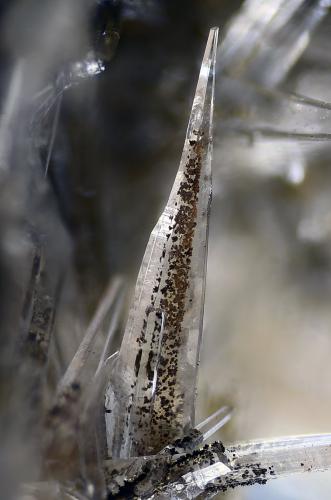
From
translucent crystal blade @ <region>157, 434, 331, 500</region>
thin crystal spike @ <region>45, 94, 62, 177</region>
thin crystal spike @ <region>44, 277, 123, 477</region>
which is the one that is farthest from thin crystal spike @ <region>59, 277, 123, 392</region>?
thin crystal spike @ <region>45, 94, 62, 177</region>

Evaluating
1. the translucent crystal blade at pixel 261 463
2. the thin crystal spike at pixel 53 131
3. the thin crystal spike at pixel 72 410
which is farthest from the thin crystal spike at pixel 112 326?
the thin crystal spike at pixel 53 131

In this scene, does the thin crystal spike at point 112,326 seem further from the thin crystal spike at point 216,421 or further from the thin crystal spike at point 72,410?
the thin crystal spike at point 216,421

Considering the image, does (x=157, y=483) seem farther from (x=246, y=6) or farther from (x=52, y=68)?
(x=246, y=6)

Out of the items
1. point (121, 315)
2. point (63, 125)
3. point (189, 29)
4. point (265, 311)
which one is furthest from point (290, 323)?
point (189, 29)

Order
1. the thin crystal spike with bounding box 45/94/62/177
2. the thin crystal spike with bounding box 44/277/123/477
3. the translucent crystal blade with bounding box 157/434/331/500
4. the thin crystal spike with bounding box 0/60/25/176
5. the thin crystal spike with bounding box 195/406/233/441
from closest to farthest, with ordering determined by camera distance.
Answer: the thin crystal spike with bounding box 44/277/123/477 < the translucent crystal blade with bounding box 157/434/331/500 < the thin crystal spike with bounding box 195/406/233/441 < the thin crystal spike with bounding box 0/60/25/176 < the thin crystal spike with bounding box 45/94/62/177

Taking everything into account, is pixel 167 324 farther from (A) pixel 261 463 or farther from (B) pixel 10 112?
(B) pixel 10 112

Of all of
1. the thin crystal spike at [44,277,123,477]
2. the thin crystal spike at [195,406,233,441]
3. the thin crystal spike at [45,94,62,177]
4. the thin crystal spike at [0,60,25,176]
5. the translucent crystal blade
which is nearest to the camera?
the thin crystal spike at [44,277,123,477]

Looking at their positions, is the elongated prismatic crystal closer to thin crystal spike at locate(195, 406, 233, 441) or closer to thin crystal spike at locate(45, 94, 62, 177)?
thin crystal spike at locate(195, 406, 233, 441)
